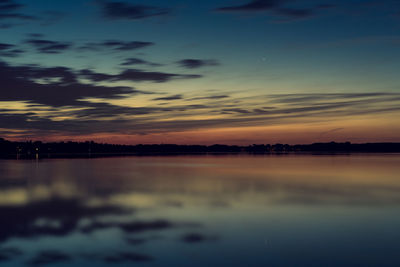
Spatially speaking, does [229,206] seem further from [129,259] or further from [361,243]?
[129,259]

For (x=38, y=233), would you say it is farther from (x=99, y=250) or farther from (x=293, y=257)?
(x=293, y=257)

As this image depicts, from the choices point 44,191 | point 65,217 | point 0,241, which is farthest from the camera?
point 44,191

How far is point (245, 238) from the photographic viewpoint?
43.3 ft

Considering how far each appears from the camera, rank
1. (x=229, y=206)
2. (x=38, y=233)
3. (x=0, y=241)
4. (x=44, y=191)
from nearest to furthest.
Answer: (x=0, y=241) < (x=38, y=233) < (x=229, y=206) < (x=44, y=191)

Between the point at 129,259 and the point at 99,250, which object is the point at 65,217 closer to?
the point at 99,250

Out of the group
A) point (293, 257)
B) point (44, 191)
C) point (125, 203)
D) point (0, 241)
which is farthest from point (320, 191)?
point (0, 241)

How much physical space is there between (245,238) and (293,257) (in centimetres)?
248

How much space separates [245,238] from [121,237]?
4.32m

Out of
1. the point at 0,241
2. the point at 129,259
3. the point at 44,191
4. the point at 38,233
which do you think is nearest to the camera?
the point at 129,259

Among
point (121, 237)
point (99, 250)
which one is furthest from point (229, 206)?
point (99, 250)

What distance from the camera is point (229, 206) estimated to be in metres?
20.1

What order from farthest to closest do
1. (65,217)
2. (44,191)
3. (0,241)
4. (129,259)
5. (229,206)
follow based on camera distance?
(44,191) < (229,206) < (65,217) < (0,241) < (129,259)

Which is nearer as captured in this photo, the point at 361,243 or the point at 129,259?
the point at 129,259

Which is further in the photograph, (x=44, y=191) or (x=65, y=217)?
(x=44, y=191)
